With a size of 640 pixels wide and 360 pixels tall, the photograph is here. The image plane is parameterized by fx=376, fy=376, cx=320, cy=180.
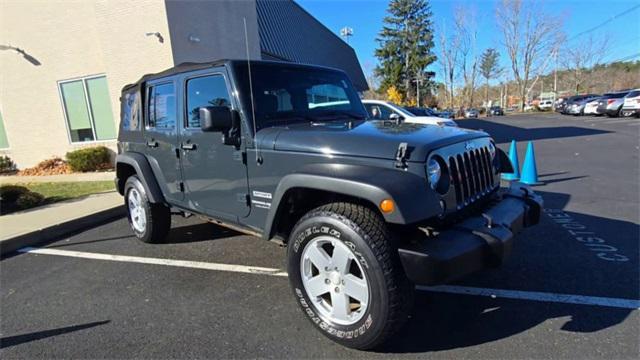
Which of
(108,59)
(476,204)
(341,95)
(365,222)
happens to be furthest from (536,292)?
(108,59)

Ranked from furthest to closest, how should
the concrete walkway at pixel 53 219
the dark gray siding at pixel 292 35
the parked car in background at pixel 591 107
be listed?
the parked car in background at pixel 591 107 < the dark gray siding at pixel 292 35 < the concrete walkway at pixel 53 219

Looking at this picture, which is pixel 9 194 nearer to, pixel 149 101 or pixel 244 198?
pixel 149 101

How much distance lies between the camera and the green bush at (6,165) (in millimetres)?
13866

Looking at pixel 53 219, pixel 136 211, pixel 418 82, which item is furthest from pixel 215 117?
pixel 418 82

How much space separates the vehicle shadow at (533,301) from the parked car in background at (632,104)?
2302 cm

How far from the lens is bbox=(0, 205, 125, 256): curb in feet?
16.5

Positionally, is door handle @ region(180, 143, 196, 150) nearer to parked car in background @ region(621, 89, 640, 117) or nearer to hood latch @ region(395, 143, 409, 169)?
hood latch @ region(395, 143, 409, 169)

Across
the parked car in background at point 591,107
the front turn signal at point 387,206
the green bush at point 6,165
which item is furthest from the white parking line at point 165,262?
the parked car in background at point 591,107

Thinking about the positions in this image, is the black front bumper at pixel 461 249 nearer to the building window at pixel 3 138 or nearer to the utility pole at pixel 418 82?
the building window at pixel 3 138

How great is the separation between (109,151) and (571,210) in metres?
12.6

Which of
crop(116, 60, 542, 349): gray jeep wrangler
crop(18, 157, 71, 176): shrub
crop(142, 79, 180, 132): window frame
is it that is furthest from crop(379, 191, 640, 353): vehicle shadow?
crop(18, 157, 71, 176): shrub

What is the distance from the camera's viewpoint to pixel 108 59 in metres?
11.2

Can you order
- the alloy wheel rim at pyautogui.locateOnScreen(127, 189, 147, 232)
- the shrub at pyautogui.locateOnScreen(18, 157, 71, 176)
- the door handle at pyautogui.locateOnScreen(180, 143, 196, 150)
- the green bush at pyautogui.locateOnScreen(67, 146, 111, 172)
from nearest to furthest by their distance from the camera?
1. the door handle at pyautogui.locateOnScreen(180, 143, 196, 150)
2. the alloy wheel rim at pyautogui.locateOnScreen(127, 189, 147, 232)
3. the green bush at pyautogui.locateOnScreen(67, 146, 111, 172)
4. the shrub at pyautogui.locateOnScreen(18, 157, 71, 176)

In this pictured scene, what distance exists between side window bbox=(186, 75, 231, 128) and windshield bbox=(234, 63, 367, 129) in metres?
0.22
